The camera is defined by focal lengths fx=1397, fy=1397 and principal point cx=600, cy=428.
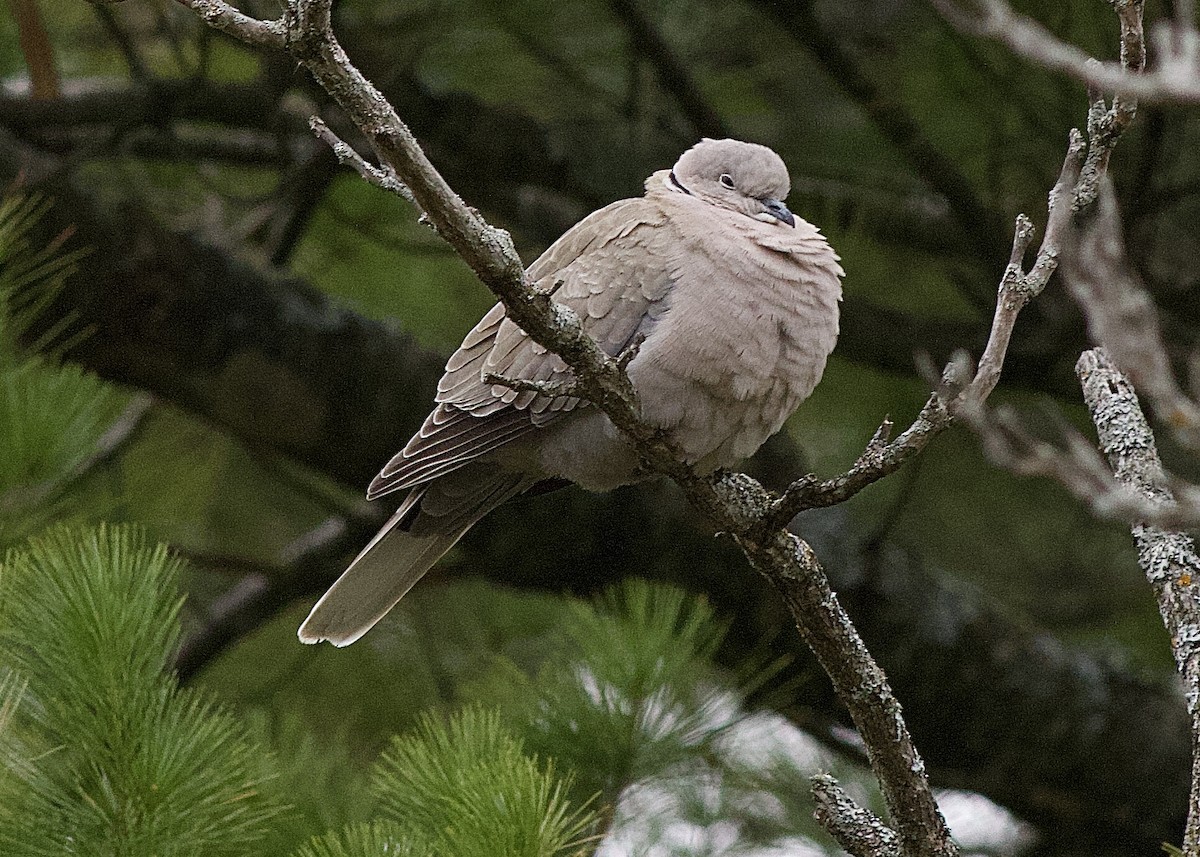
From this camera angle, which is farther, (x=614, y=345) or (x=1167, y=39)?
(x=614, y=345)

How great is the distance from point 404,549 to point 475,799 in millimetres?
965

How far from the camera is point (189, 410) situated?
→ 325 cm

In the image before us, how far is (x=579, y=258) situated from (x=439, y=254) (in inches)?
68.9

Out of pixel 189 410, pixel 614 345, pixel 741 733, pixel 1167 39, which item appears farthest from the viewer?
pixel 189 410

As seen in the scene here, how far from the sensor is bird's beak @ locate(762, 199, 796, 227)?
241cm

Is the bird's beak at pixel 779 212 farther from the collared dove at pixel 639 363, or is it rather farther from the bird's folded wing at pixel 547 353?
the bird's folded wing at pixel 547 353

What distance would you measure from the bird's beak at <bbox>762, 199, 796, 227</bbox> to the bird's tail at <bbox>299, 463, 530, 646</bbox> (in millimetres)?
646

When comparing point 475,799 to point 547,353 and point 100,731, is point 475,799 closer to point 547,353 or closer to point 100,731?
point 100,731

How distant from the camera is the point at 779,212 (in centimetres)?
243

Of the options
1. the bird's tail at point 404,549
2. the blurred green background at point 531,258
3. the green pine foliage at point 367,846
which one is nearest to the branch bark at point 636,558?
the blurred green background at point 531,258

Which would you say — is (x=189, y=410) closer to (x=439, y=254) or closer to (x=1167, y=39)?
(x=439, y=254)

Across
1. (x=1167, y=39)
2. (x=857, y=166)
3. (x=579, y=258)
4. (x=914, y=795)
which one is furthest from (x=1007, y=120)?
(x=1167, y=39)

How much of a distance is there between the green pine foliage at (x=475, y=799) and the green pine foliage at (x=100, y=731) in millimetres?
191

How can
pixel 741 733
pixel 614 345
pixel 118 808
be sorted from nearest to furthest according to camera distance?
pixel 118 808
pixel 614 345
pixel 741 733
